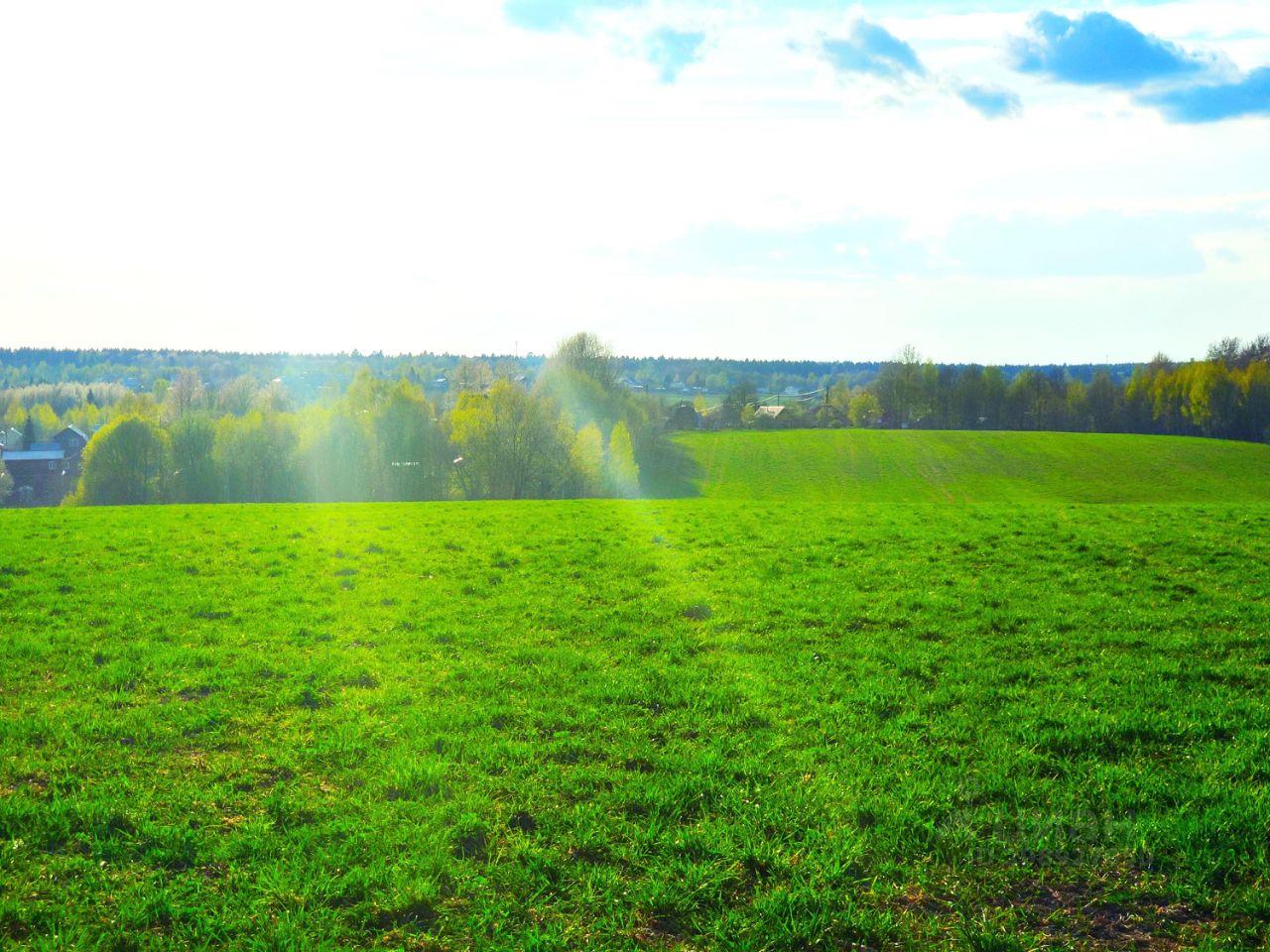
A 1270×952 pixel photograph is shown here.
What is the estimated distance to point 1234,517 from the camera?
22719mm

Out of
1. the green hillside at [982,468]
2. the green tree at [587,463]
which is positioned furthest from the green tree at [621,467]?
the green hillside at [982,468]

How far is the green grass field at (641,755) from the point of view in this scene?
6098mm

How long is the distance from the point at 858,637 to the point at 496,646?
199 inches

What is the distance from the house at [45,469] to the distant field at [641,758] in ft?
333

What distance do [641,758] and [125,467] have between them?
78.5 metres

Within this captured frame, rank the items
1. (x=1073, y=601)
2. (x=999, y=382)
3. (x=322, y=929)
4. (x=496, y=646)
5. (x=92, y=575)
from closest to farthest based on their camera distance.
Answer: (x=322, y=929)
(x=496, y=646)
(x=1073, y=601)
(x=92, y=575)
(x=999, y=382)

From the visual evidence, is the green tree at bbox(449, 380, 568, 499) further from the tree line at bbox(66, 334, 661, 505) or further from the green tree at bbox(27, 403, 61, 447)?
the green tree at bbox(27, 403, 61, 447)

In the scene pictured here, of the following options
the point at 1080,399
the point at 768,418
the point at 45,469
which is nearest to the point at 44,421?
the point at 45,469

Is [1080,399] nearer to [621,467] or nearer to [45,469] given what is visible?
[621,467]

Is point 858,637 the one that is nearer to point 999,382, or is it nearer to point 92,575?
point 92,575

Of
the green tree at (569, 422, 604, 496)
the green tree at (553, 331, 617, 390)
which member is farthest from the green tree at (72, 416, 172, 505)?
the green tree at (553, 331, 617, 390)

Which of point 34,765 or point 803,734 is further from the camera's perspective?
point 803,734

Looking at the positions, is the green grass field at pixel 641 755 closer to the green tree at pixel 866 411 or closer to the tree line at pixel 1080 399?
the tree line at pixel 1080 399

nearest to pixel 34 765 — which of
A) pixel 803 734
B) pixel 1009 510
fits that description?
pixel 803 734
